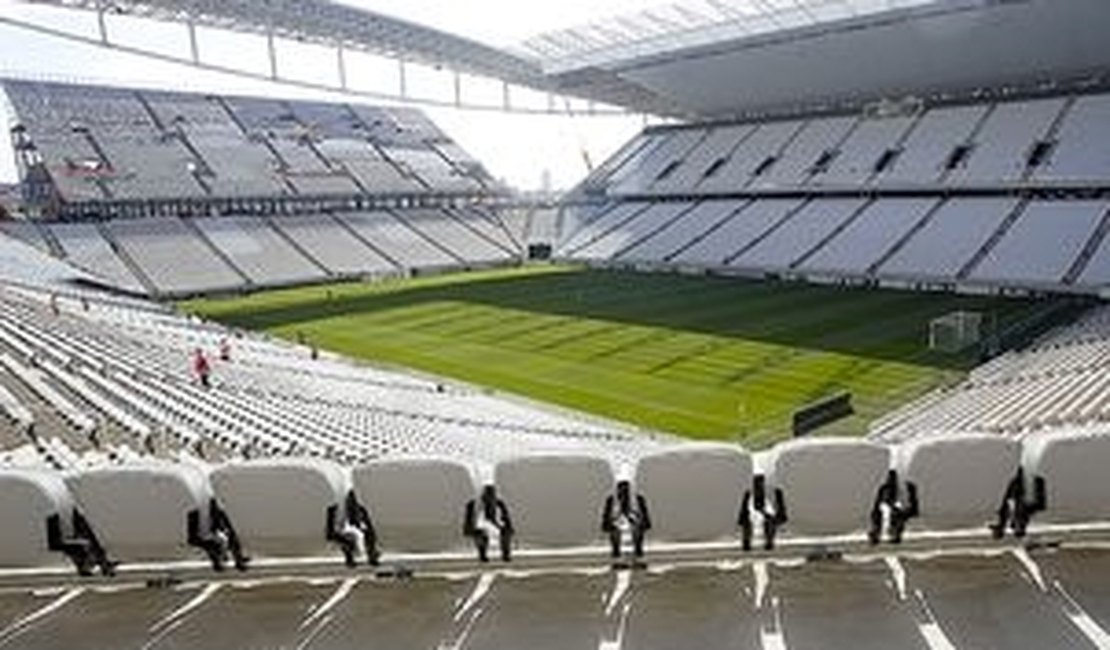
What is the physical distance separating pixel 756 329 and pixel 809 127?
30.0m

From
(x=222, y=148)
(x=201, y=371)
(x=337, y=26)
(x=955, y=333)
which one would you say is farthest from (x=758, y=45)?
(x=201, y=371)

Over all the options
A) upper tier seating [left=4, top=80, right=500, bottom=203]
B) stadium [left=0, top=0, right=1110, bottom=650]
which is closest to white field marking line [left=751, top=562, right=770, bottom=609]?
stadium [left=0, top=0, right=1110, bottom=650]

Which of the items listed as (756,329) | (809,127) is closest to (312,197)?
(809,127)

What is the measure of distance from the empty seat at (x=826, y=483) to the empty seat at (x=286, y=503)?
253cm

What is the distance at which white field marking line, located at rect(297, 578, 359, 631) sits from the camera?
592 centimetres

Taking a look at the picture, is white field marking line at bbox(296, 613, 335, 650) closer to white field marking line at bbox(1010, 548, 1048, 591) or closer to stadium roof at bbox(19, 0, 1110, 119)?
white field marking line at bbox(1010, 548, 1048, 591)

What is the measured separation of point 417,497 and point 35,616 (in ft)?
7.43

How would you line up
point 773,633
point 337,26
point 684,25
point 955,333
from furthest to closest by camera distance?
point 684,25 → point 337,26 → point 955,333 → point 773,633

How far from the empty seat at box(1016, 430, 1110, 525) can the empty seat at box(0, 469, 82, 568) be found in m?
5.68

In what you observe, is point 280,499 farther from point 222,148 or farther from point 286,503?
point 222,148

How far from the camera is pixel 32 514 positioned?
617 centimetres

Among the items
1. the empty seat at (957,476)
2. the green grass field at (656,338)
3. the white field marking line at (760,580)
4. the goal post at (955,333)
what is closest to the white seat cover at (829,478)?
the empty seat at (957,476)

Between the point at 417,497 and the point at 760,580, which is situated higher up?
the point at 417,497

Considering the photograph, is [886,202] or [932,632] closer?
[932,632]
